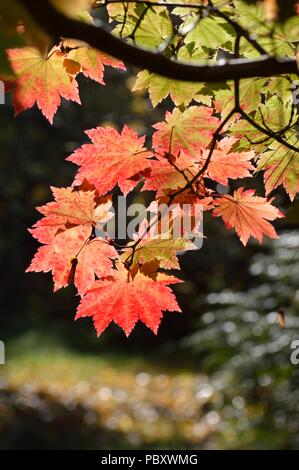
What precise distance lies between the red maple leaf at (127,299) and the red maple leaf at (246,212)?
176 millimetres

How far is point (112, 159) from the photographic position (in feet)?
4.12

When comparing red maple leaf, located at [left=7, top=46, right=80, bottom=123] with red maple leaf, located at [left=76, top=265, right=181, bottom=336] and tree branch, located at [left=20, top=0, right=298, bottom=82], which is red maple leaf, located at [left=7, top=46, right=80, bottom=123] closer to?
red maple leaf, located at [left=76, top=265, right=181, bottom=336]

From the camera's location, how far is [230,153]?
1.27 m

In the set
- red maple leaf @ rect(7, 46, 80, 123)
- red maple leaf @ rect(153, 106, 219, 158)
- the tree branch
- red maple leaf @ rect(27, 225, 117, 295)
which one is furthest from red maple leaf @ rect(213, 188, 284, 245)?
the tree branch

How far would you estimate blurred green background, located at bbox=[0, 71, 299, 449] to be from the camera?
16.1ft

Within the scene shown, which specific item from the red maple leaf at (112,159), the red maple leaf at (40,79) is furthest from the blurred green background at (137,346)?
the red maple leaf at (40,79)

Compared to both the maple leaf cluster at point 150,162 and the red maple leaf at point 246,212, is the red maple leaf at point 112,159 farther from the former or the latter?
the red maple leaf at point 246,212

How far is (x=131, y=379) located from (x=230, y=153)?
6.39 m

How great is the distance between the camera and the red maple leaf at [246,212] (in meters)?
1.28

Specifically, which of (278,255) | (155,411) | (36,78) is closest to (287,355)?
(278,255)

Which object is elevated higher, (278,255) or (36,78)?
(278,255)

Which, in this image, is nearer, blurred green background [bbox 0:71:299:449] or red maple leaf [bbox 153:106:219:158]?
red maple leaf [bbox 153:106:219:158]

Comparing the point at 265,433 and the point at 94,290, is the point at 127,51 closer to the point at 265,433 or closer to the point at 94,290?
the point at 94,290

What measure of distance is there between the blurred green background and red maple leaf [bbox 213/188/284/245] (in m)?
0.24
